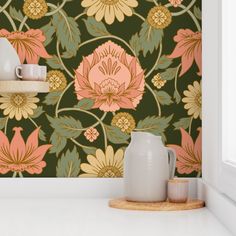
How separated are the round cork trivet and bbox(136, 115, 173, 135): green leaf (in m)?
0.37

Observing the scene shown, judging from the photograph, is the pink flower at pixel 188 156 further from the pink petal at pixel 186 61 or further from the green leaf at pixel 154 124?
the pink petal at pixel 186 61

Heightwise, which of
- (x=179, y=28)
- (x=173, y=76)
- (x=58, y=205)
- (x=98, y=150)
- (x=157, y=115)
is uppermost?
(x=179, y=28)

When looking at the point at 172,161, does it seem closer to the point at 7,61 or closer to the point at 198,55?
the point at 198,55

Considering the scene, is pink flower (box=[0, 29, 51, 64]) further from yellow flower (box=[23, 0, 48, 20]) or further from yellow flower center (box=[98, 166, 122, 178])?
yellow flower center (box=[98, 166, 122, 178])

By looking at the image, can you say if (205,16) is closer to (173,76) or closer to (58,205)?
(173,76)

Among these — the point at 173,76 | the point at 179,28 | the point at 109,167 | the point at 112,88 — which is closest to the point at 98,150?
A: the point at 109,167

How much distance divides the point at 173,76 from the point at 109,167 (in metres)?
0.45

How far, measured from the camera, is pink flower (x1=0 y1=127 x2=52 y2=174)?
233 cm

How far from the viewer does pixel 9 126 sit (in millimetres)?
2340

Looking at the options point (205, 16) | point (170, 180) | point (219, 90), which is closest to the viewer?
point (219, 90)

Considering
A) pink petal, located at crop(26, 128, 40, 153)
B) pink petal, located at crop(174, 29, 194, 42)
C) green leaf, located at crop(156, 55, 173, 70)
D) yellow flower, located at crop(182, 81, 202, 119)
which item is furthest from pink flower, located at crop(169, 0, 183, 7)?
pink petal, located at crop(26, 128, 40, 153)

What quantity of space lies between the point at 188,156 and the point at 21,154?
2.22ft

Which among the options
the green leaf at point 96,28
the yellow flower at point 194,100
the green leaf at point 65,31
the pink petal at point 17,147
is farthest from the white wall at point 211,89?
the pink petal at point 17,147

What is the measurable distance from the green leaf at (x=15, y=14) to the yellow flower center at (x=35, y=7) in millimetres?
44
